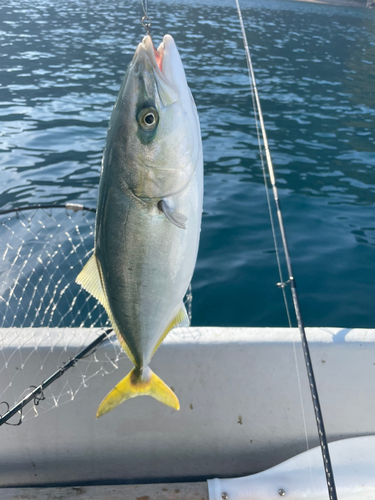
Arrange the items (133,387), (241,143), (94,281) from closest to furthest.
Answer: (94,281) → (133,387) → (241,143)

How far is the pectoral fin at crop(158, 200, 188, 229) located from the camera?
149cm

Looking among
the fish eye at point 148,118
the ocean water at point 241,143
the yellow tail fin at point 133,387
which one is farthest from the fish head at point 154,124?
the ocean water at point 241,143

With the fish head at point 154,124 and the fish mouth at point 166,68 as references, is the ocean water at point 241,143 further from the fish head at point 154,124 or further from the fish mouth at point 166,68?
the fish mouth at point 166,68

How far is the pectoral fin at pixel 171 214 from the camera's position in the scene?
4.88ft

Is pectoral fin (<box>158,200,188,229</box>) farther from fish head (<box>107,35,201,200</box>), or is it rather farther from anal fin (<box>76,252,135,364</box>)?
anal fin (<box>76,252,135,364</box>)

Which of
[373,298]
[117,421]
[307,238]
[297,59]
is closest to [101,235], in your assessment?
[117,421]

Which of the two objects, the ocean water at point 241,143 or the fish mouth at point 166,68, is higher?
the ocean water at point 241,143

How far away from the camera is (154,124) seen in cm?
144

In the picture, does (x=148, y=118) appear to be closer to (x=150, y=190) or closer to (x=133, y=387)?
(x=150, y=190)

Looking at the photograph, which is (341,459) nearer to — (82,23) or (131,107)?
(131,107)

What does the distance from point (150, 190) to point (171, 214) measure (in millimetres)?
106

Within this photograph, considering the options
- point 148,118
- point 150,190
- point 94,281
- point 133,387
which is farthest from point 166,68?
point 133,387

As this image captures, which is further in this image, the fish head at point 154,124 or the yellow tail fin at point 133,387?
the yellow tail fin at point 133,387

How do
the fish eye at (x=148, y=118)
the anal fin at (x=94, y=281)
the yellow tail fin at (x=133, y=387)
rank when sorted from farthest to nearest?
1. the yellow tail fin at (x=133, y=387)
2. the anal fin at (x=94, y=281)
3. the fish eye at (x=148, y=118)
